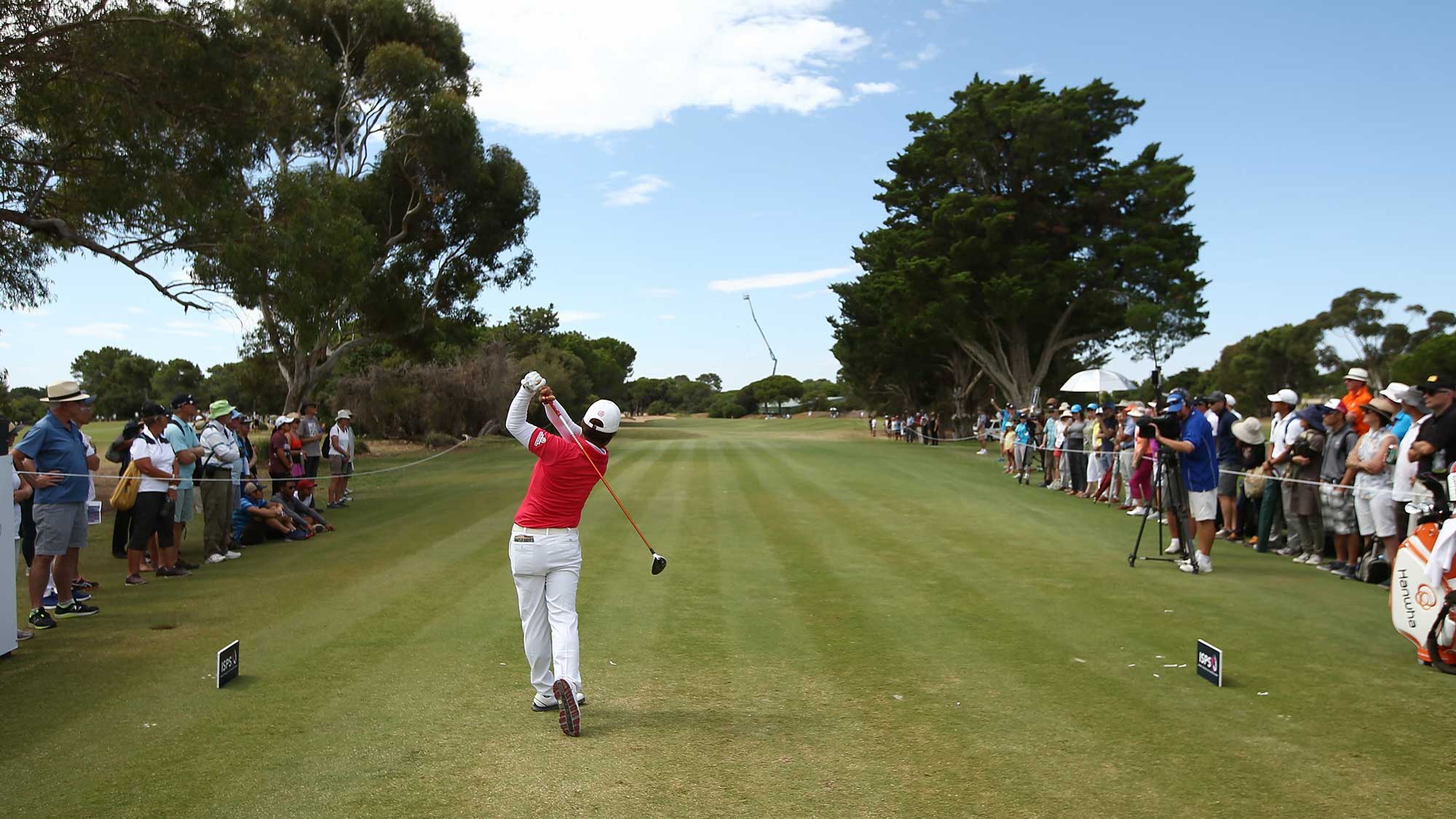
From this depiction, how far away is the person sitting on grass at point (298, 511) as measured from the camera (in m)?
13.8

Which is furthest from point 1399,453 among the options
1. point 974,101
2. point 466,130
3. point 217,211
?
point 974,101

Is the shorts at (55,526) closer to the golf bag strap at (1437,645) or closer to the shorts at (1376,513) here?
the golf bag strap at (1437,645)

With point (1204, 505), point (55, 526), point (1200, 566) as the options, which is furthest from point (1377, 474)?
point (55, 526)

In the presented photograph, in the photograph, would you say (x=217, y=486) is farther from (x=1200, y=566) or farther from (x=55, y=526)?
(x=1200, y=566)

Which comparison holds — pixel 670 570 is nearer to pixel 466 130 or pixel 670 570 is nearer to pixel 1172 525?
pixel 1172 525

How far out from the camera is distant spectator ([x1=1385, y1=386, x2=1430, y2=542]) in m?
8.71

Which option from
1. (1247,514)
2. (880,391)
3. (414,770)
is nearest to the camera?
(414,770)

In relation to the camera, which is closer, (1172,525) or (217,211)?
(1172,525)

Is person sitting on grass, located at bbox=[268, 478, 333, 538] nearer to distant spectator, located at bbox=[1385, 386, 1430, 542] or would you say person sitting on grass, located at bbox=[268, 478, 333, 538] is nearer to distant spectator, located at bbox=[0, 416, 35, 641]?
distant spectator, located at bbox=[0, 416, 35, 641]

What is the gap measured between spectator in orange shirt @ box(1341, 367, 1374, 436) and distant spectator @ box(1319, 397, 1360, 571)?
0.15 meters

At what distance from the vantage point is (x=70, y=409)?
879cm

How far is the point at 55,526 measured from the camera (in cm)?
816

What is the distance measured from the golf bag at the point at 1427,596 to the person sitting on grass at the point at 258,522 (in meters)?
12.8

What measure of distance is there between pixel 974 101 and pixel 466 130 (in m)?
23.3
